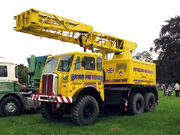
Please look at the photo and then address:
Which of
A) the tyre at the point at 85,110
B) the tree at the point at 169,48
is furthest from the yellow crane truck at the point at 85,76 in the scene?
the tree at the point at 169,48

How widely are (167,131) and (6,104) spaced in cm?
730

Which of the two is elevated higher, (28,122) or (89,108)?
(89,108)

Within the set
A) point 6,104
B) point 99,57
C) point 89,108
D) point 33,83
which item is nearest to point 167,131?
point 89,108

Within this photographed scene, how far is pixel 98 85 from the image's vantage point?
944 centimetres

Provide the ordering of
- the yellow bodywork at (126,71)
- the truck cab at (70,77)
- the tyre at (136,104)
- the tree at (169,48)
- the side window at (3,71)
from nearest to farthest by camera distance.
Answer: the truck cab at (70,77) → the side window at (3,71) → the tyre at (136,104) → the yellow bodywork at (126,71) → the tree at (169,48)

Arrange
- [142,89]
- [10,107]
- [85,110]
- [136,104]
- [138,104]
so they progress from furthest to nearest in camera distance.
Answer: [142,89], [138,104], [136,104], [10,107], [85,110]

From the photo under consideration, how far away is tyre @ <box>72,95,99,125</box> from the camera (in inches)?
325

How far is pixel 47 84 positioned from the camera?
28.8 ft

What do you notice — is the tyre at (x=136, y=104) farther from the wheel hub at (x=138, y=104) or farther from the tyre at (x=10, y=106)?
the tyre at (x=10, y=106)

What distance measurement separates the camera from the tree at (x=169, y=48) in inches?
1492

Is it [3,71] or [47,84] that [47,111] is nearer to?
[47,84]

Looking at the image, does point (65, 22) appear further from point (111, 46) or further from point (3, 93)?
point (3, 93)

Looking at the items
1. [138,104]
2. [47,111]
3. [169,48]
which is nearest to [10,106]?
[47,111]

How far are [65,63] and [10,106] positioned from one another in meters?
3.87
